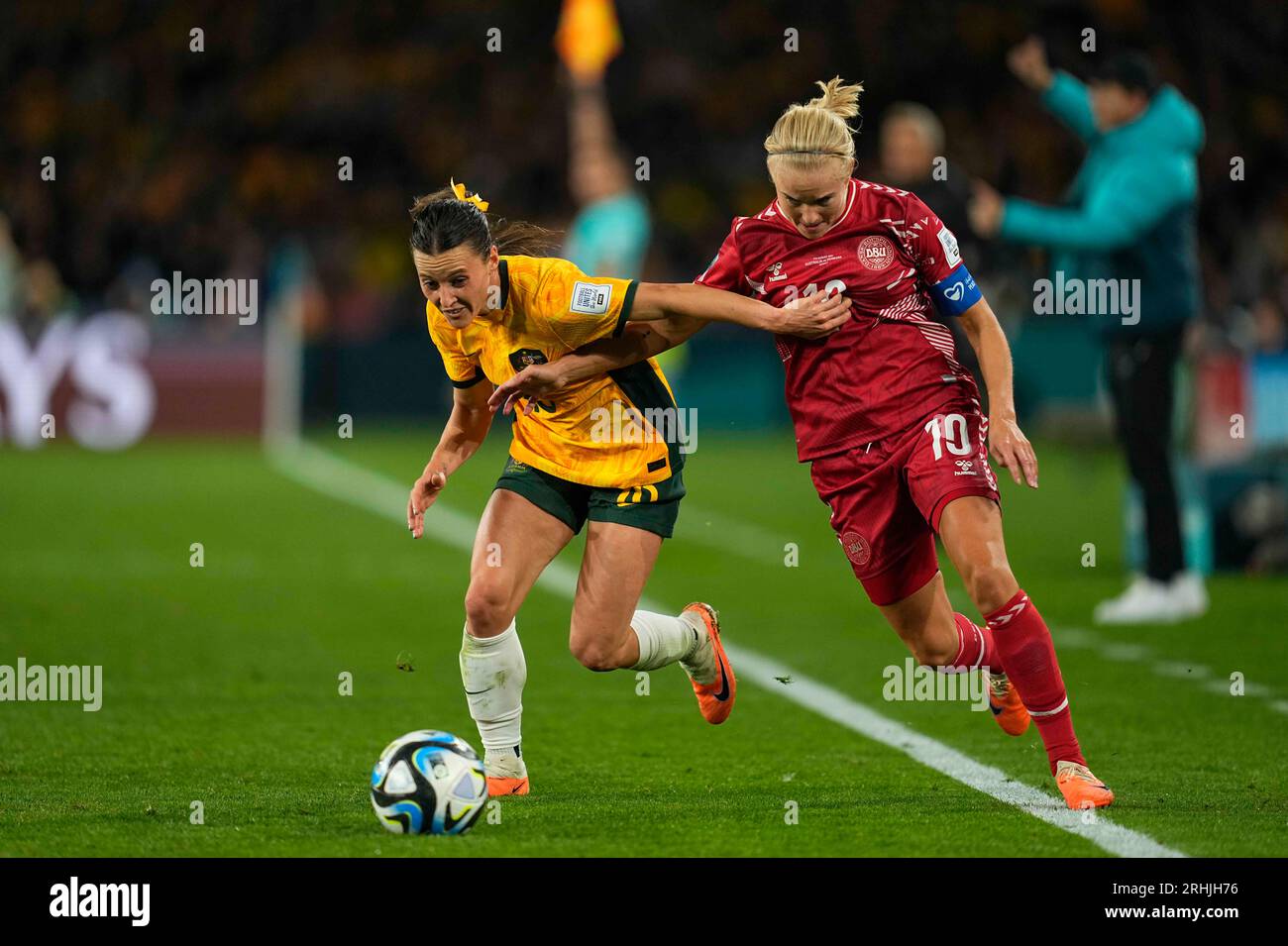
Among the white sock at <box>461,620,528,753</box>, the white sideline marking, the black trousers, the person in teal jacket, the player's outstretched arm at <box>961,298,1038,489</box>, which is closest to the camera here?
the white sideline marking

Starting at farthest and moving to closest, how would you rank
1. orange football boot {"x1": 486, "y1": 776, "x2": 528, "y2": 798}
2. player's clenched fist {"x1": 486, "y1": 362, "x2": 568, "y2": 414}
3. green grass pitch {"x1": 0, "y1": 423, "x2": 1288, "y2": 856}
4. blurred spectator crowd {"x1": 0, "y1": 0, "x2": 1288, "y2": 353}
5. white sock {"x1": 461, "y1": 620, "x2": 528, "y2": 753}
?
blurred spectator crowd {"x1": 0, "y1": 0, "x2": 1288, "y2": 353} → white sock {"x1": 461, "y1": 620, "x2": 528, "y2": 753} → orange football boot {"x1": 486, "y1": 776, "x2": 528, "y2": 798} → player's clenched fist {"x1": 486, "y1": 362, "x2": 568, "y2": 414} → green grass pitch {"x1": 0, "y1": 423, "x2": 1288, "y2": 856}

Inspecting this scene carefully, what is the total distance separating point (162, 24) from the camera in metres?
30.2

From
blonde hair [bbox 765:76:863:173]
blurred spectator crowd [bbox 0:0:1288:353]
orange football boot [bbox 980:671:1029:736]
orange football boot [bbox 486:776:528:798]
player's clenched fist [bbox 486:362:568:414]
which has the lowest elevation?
orange football boot [bbox 486:776:528:798]

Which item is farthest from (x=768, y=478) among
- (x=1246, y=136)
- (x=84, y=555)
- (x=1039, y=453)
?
(x=1246, y=136)

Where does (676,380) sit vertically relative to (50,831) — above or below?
above

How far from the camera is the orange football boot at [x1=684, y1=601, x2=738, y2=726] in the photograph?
21.7ft

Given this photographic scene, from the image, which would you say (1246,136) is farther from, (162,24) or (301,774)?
(301,774)

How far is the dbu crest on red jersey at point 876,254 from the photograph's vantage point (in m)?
5.77

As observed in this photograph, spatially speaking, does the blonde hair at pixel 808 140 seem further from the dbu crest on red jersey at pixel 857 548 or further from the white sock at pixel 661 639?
the white sock at pixel 661 639

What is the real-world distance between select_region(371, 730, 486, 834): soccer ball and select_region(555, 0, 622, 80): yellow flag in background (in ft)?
79.4

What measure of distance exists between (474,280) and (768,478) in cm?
1237

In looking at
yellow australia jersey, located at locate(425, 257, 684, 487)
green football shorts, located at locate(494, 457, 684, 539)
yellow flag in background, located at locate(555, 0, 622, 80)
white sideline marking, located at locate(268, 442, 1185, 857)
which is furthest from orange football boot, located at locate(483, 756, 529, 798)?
yellow flag in background, located at locate(555, 0, 622, 80)

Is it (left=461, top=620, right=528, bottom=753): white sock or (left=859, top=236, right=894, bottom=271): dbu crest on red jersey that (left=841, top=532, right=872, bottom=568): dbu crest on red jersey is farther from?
(left=461, top=620, right=528, bottom=753): white sock

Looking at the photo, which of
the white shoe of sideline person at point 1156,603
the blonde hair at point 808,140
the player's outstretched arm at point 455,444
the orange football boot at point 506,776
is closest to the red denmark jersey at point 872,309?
the blonde hair at point 808,140
